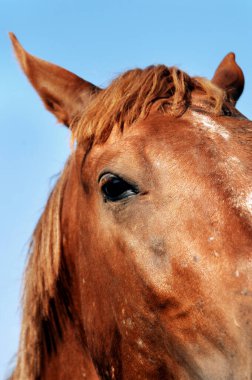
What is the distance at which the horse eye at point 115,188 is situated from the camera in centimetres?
334

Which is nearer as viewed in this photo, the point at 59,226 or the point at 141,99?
the point at 141,99

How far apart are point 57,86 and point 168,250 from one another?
69.7 inches

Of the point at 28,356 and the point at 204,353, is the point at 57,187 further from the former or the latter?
the point at 204,353

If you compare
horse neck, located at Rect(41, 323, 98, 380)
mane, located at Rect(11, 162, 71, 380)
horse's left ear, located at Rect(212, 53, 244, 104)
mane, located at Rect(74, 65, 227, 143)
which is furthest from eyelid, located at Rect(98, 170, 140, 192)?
horse's left ear, located at Rect(212, 53, 244, 104)

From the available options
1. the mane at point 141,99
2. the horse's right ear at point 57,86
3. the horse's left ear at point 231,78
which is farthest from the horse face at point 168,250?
the horse's left ear at point 231,78

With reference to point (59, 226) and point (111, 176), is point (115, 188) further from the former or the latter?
point (59, 226)

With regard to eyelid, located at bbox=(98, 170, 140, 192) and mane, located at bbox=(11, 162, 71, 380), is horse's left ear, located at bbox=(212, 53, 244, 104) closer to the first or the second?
eyelid, located at bbox=(98, 170, 140, 192)

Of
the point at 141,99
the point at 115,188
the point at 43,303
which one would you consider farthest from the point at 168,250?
the point at 43,303

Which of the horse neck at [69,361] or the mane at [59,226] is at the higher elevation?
the mane at [59,226]

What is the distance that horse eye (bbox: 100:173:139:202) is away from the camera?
3345 millimetres

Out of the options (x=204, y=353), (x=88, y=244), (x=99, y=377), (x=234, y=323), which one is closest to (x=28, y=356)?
(x=99, y=377)

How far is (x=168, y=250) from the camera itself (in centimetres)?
308

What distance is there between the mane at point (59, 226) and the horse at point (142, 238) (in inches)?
0.4

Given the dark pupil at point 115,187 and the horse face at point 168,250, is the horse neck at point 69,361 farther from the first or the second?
the dark pupil at point 115,187
